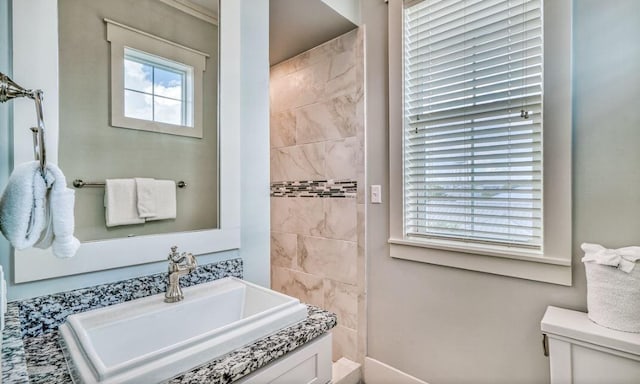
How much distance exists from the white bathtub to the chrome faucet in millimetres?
24

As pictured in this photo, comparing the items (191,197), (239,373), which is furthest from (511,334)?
(191,197)

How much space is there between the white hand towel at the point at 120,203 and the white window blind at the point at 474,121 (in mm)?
1303

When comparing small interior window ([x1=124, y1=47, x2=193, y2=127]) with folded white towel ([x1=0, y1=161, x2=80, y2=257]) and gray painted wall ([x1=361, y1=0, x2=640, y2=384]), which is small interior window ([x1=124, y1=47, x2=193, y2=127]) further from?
gray painted wall ([x1=361, y1=0, x2=640, y2=384])

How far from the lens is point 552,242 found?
4.17ft

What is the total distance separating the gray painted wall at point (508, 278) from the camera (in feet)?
3.79

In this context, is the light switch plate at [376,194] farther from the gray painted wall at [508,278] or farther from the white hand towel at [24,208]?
the white hand towel at [24,208]

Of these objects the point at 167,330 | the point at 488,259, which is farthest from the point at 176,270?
the point at 488,259

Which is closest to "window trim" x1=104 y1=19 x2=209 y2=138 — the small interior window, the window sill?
the small interior window

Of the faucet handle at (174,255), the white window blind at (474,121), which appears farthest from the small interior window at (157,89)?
the white window blind at (474,121)

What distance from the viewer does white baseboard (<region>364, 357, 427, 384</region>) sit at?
1.73 metres

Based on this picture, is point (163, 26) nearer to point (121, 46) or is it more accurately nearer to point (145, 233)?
point (121, 46)

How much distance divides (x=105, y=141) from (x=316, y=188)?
4.30 feet

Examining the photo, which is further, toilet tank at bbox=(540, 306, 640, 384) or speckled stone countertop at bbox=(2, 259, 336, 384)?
toilet tank at bbox=(540, 306, 640, 384)

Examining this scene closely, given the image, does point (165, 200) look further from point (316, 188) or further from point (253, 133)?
point (316, 188)
